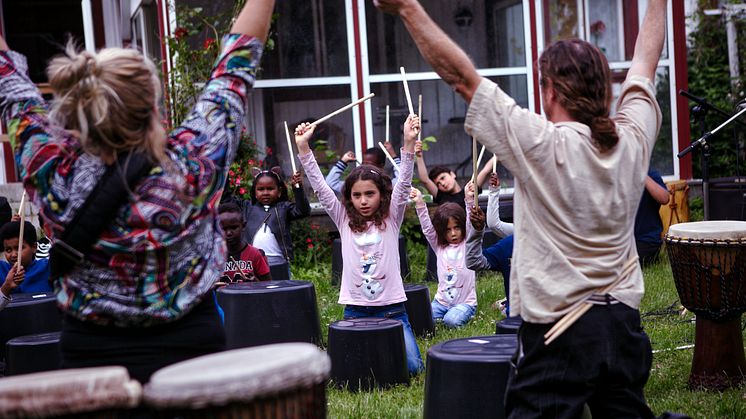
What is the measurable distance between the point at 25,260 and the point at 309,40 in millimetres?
5707

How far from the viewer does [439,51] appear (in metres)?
2.94

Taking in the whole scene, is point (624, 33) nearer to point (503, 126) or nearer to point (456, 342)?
point (456, 342)

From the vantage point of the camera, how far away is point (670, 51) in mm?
12570

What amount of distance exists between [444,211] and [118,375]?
19.1 ft

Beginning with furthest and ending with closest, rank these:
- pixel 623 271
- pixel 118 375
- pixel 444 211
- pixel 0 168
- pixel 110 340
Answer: pixel 0 168, pixel 444 211, pixel 623 271, pixel 110 340, pixel 118 375

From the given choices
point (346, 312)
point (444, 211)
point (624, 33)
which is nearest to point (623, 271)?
point (346, 312)

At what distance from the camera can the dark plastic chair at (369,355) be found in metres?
5.70

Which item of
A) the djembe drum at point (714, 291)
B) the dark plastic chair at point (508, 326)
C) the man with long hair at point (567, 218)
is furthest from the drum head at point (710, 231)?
the man with long hair at point (567, 218)

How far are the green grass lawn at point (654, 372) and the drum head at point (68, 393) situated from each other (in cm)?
283

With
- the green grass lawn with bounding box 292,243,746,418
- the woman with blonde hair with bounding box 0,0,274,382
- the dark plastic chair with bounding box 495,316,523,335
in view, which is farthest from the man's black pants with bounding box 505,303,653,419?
the dark plastic chair with bounding box 495,316,523,335

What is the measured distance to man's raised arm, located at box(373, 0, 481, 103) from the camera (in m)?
2.93

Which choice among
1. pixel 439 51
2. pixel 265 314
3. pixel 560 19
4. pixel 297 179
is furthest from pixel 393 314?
pixel 560 19

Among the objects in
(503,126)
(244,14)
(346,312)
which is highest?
(244,14)

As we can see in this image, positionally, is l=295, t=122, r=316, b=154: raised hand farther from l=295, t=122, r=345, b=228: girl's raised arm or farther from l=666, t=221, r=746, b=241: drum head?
l=666, t=221, r=746, b=241: drum head
